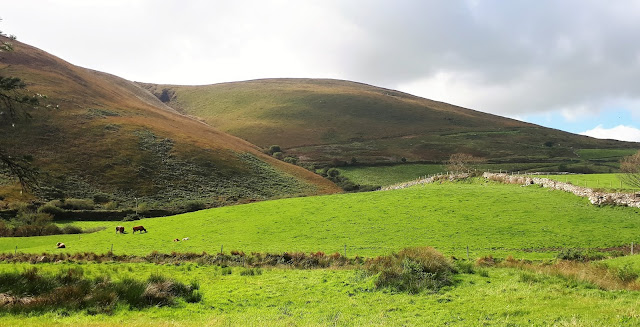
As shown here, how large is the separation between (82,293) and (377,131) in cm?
14195

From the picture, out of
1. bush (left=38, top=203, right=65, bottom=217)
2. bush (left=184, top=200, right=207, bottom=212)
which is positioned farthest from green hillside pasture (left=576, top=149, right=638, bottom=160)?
bush (left=38, top=203, right=65, bottom=217)

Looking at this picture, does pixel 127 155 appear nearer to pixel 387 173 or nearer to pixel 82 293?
pixel 387 173

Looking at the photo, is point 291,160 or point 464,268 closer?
point 464,268

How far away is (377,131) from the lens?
504 feet

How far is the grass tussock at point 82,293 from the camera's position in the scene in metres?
14.9

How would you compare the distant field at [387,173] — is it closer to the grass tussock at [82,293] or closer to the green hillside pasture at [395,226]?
the green hillside pasture at [395,226]

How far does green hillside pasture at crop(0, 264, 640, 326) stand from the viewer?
12383mm

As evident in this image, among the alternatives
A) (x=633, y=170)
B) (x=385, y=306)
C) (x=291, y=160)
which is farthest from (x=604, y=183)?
(x=291, y=160)

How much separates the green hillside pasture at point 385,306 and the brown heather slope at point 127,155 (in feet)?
182

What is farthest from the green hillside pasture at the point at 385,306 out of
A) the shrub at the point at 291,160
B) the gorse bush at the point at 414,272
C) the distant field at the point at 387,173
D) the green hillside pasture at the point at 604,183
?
the shrub at the point at 291,160

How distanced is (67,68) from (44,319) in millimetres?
128166

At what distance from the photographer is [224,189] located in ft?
258

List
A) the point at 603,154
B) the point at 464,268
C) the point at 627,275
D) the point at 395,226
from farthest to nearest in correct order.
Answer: the point at 603,154 < the point at 395,226 < the point at 464,268 < the point at 627,275

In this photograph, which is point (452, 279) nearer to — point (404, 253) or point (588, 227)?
point (404, 253)
